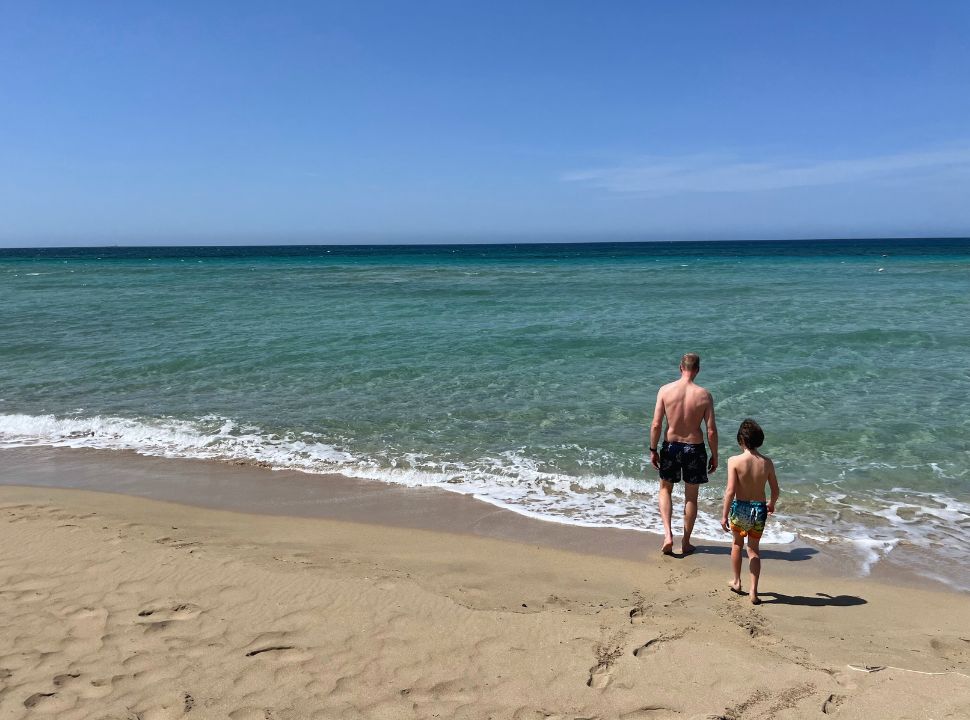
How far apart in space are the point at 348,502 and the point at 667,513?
10.3 ft

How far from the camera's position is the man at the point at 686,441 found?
547 cm

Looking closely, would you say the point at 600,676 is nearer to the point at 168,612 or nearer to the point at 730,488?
the point at 730,488

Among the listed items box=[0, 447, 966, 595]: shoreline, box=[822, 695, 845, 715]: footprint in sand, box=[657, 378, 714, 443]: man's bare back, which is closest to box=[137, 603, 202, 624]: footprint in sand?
box=[0, 447, 966, 595]: shoreline

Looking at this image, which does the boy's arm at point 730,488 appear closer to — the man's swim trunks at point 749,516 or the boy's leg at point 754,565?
the man's swim trunks at point 749,516

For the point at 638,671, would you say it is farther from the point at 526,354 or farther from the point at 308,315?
the point at 308,315

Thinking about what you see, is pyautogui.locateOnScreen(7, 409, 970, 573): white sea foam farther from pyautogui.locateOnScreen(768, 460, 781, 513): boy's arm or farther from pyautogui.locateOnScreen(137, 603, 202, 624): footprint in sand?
pyautogui.locateOnScreen(137, 603, 202, 624): footprint in sand

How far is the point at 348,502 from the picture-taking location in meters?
6.75

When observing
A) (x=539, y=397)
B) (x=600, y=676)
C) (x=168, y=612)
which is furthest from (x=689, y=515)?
(x=539, y=397)

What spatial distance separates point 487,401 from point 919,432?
579cm

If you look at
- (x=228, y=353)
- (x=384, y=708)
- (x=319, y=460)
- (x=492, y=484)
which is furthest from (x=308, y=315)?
(x=384, y=708)

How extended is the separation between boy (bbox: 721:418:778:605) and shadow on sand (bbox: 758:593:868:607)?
14 centimetres

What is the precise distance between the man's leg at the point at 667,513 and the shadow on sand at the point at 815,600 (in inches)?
32.9

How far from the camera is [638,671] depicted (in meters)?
3.70

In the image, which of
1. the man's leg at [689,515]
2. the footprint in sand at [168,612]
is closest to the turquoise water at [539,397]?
the man's leg at [689,515]
